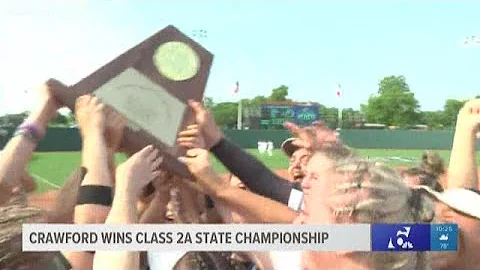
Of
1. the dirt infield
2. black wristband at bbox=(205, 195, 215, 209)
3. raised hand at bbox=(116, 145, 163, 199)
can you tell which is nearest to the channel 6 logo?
black wristband at bbox=(205, 195, 215, 209)

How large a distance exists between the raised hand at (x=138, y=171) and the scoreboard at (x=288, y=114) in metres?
0.38

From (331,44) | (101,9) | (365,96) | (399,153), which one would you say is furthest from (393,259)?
(101,9)

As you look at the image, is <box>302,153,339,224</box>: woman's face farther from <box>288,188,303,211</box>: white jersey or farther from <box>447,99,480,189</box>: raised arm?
<box>447,99,480,189</box>: raised arm

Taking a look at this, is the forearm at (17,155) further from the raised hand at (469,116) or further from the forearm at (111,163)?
the raised hand at (469,116)

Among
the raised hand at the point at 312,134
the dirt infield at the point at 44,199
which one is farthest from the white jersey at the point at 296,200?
the dirt infield at the point at 44,199

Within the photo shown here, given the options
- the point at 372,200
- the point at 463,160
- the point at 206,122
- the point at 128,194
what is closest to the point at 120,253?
the point at 128,194

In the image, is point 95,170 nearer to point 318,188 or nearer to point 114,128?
point 114,128

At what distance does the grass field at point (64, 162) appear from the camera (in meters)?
2.90

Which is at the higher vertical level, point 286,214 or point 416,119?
point 416,119

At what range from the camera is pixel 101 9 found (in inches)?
116

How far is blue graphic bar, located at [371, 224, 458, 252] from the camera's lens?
119 inches

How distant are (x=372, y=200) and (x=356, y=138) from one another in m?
0.21

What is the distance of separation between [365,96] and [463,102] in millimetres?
341

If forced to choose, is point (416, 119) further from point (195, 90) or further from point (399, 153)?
point (195, 90)
